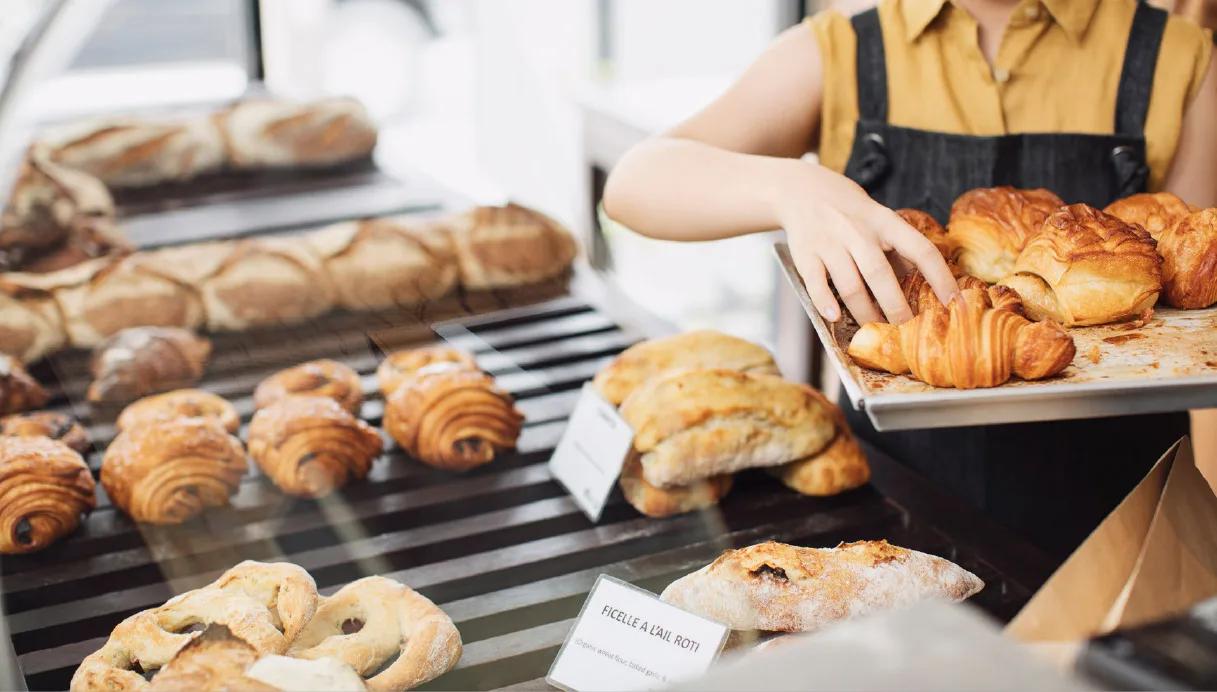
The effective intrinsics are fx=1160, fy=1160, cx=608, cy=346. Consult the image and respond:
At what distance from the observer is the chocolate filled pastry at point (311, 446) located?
1.80 meters

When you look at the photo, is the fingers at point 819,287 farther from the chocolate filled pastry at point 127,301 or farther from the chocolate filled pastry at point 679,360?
the chocolate filled pastry at point 127,301

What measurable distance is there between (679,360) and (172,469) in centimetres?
81

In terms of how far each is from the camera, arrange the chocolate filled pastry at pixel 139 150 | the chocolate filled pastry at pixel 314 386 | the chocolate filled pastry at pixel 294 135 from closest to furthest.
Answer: the chocolate filled pastry at pixel 314 386
the chocolate filled pastry at pixel 139 150
the chocolate filled pastry at pixel 294 135

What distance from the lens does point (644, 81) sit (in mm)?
5535

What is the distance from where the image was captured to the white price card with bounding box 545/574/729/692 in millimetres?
1130

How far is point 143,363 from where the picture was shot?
2.21 meters

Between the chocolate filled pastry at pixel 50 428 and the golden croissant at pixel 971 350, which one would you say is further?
the chocolate filled pastry at pixel 50 428

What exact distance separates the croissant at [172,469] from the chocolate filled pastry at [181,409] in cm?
10

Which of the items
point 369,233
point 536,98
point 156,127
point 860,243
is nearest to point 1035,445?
point 860,243

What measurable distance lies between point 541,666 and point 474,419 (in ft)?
2.15

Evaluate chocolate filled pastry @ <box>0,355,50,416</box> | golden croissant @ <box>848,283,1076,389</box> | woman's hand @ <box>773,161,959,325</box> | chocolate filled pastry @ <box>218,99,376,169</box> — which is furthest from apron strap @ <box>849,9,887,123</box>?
chocolate filled pastry @ <box>218,99,376,169</box>

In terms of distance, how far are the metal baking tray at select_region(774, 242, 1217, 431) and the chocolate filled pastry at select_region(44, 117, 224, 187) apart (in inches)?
109

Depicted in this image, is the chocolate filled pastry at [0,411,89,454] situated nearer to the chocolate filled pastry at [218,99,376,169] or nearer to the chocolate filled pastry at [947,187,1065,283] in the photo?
the chocolate filled pastry at [947,187,1065,283]

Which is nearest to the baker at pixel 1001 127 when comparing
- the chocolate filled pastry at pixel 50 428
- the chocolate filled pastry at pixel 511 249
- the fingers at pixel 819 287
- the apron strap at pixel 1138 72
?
the apron strap at pixel 1138 72
